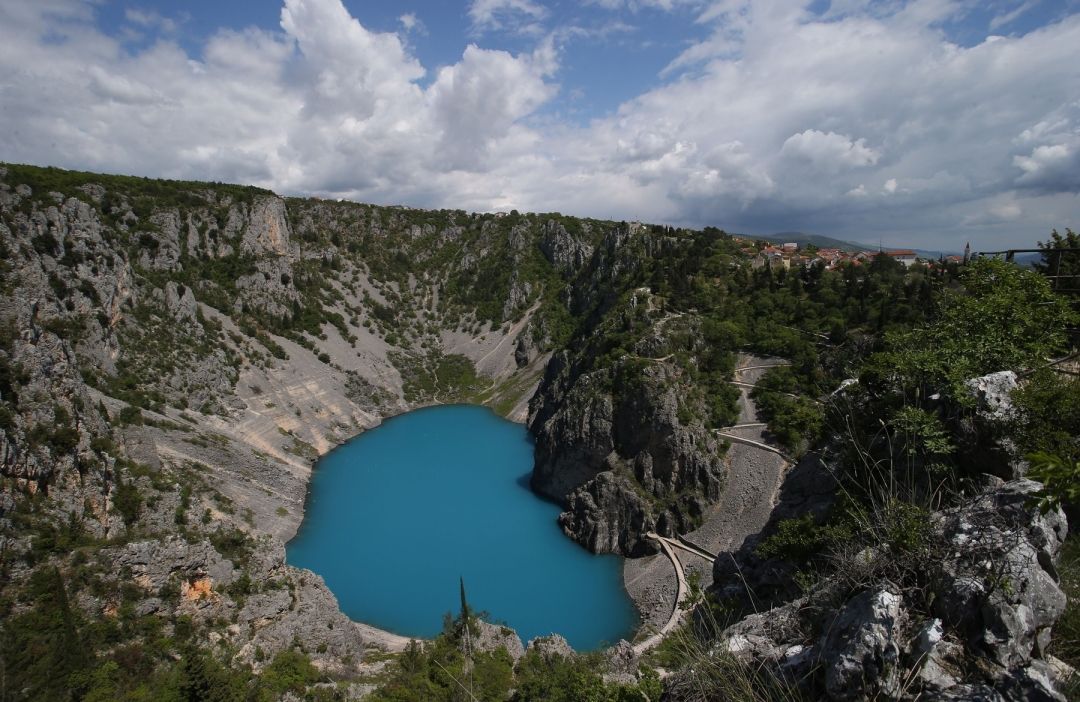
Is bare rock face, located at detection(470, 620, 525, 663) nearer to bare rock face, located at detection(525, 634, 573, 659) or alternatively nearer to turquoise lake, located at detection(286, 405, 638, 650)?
bare rock face, located at detection(525, 634, 573, 659)

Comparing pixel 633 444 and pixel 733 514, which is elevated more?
pixel 633 444

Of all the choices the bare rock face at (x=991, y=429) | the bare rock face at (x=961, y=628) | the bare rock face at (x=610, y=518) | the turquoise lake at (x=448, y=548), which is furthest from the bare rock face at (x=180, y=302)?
the bare rock face at (x=961, y=628)

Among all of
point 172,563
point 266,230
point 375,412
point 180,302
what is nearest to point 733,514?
point 172,563

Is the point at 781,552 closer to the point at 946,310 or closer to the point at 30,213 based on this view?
the point at 946,310

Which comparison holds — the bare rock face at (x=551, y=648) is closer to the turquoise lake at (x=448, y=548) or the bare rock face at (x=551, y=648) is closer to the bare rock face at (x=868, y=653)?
the turquoise lake at (x=448, y=548)

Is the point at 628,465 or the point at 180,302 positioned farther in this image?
the point at 180,302

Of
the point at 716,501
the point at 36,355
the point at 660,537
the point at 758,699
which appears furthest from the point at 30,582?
the point at 716,501

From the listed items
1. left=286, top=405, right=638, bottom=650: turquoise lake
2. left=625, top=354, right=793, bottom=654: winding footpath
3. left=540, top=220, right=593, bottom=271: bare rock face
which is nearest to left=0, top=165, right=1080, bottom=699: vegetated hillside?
left=540, top=220, right=593, bottom=271: bare rock face

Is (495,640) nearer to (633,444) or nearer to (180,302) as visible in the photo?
(633,444)
